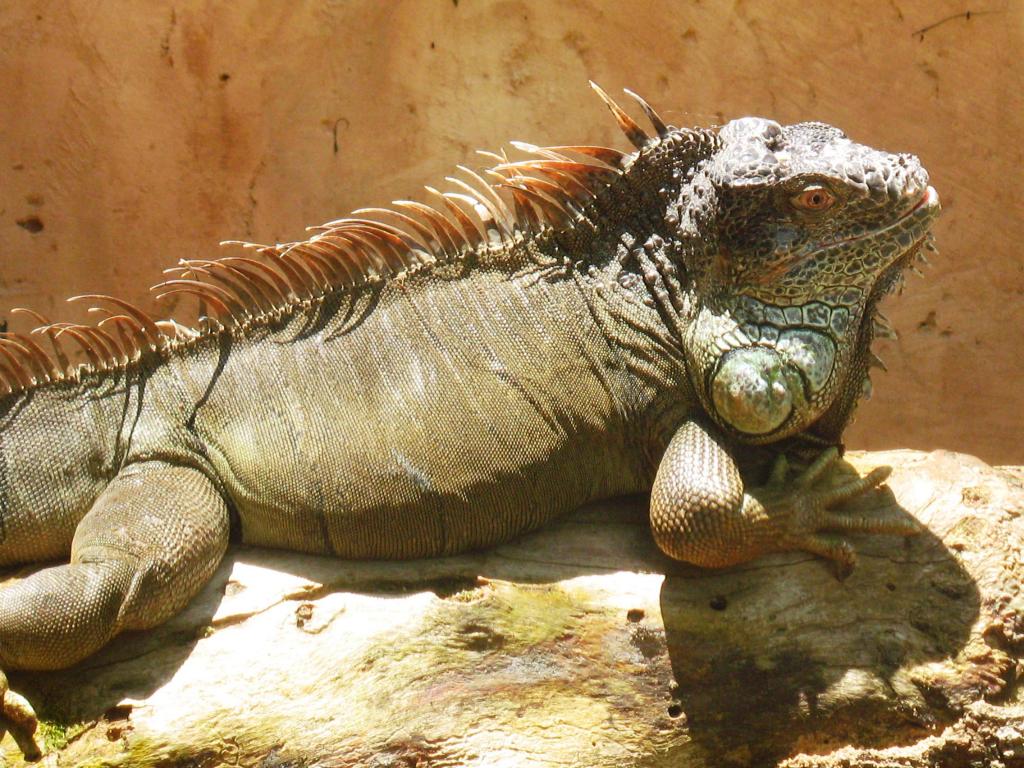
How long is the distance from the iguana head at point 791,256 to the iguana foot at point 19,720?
2.51 meters

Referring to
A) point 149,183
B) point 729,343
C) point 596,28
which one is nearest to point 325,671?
point 729,343

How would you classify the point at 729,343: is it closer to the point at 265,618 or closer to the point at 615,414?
the point at 615,414

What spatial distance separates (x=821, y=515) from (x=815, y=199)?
1.12 meters

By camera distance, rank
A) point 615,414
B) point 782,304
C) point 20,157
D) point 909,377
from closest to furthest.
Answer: point 782,304 < point 615,414 < point 20,157 < point 909,377

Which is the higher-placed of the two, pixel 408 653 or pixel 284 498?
pixel 284 498

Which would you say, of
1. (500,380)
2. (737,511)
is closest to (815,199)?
(737,511)

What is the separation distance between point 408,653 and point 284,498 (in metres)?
0.74

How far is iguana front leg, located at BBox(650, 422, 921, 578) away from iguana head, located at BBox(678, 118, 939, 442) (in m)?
0.19

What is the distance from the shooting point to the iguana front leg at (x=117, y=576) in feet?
11.2

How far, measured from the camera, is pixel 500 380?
4.02 m

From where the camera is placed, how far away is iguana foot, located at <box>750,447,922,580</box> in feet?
12.4

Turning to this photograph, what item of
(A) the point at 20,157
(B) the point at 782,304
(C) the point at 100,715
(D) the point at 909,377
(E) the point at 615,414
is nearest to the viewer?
(C) the point at 100,715

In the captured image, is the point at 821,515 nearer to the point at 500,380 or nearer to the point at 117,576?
the point at 500,380

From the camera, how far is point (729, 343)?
373 centimetres
